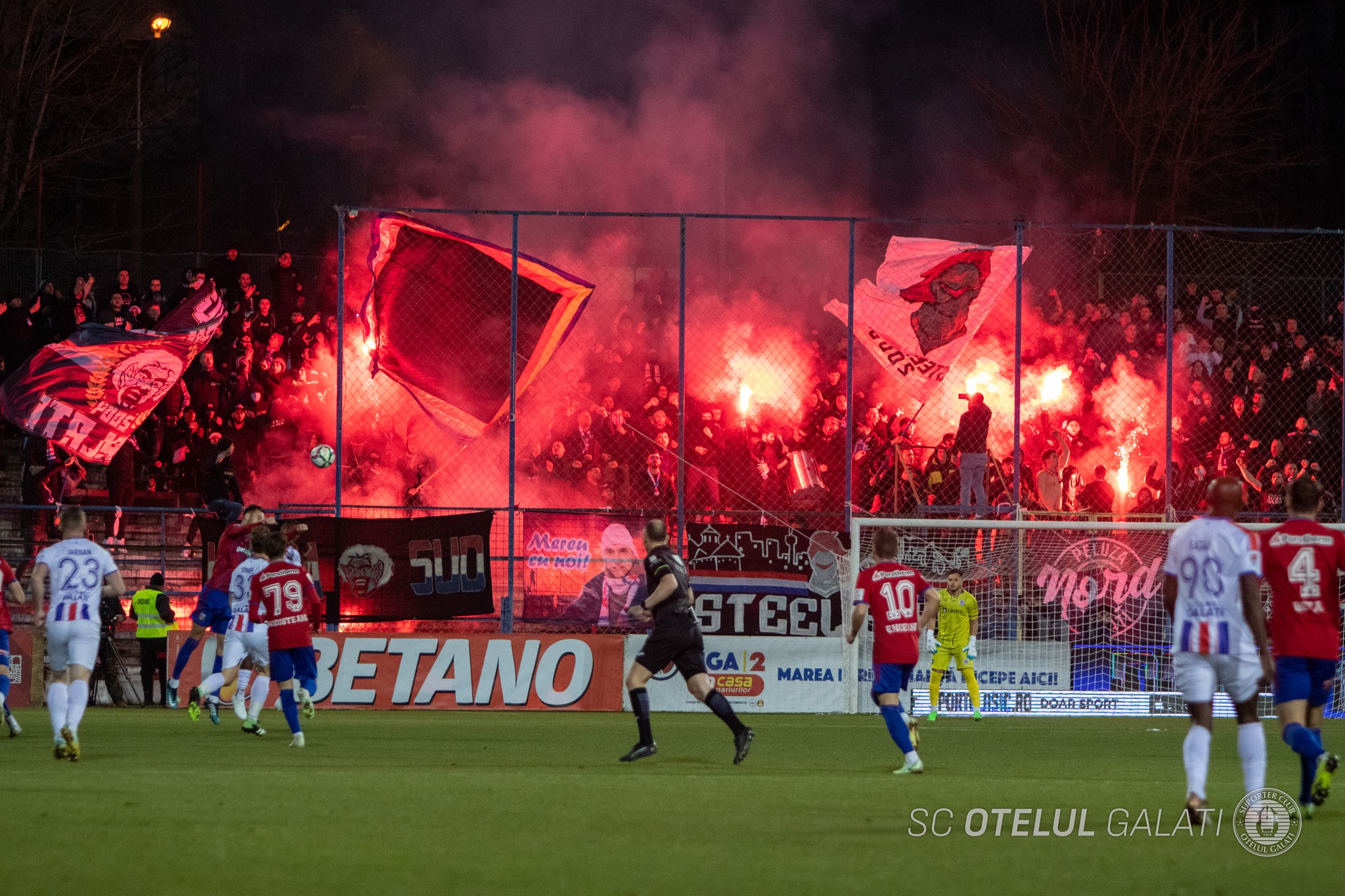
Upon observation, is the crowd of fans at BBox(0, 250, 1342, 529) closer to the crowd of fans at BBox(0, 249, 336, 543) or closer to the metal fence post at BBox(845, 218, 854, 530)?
the crowd of fans at BBox(0, 249, 336, 543)

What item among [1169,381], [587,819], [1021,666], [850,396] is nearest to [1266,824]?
[587,819]

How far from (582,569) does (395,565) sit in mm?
2430

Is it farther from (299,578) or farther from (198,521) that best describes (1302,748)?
(198,521)

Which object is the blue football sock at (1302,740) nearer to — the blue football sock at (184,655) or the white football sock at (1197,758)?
the white football sock at (1197,758)

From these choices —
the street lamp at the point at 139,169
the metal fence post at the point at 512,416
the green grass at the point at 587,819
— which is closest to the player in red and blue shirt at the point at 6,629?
the green grass at the point at 587,819

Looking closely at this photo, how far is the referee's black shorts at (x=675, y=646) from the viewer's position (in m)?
12.8

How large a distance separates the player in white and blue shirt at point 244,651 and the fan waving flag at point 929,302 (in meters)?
9.63

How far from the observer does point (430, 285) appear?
70.8 feet

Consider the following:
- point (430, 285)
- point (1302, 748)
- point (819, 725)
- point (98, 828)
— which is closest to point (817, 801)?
point (1302, 748)

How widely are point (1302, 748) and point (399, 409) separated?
745 inches

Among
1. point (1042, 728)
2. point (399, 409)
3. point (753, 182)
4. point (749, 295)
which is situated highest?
point (753, 182)

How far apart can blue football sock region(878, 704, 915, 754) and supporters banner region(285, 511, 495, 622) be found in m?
9.70

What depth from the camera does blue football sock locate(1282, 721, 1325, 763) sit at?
874 cm

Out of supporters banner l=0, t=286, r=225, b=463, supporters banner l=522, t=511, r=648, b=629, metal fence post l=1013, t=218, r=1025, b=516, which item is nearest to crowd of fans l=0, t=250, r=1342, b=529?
metal fence post l=1013, t=218, r=1025, b=516
